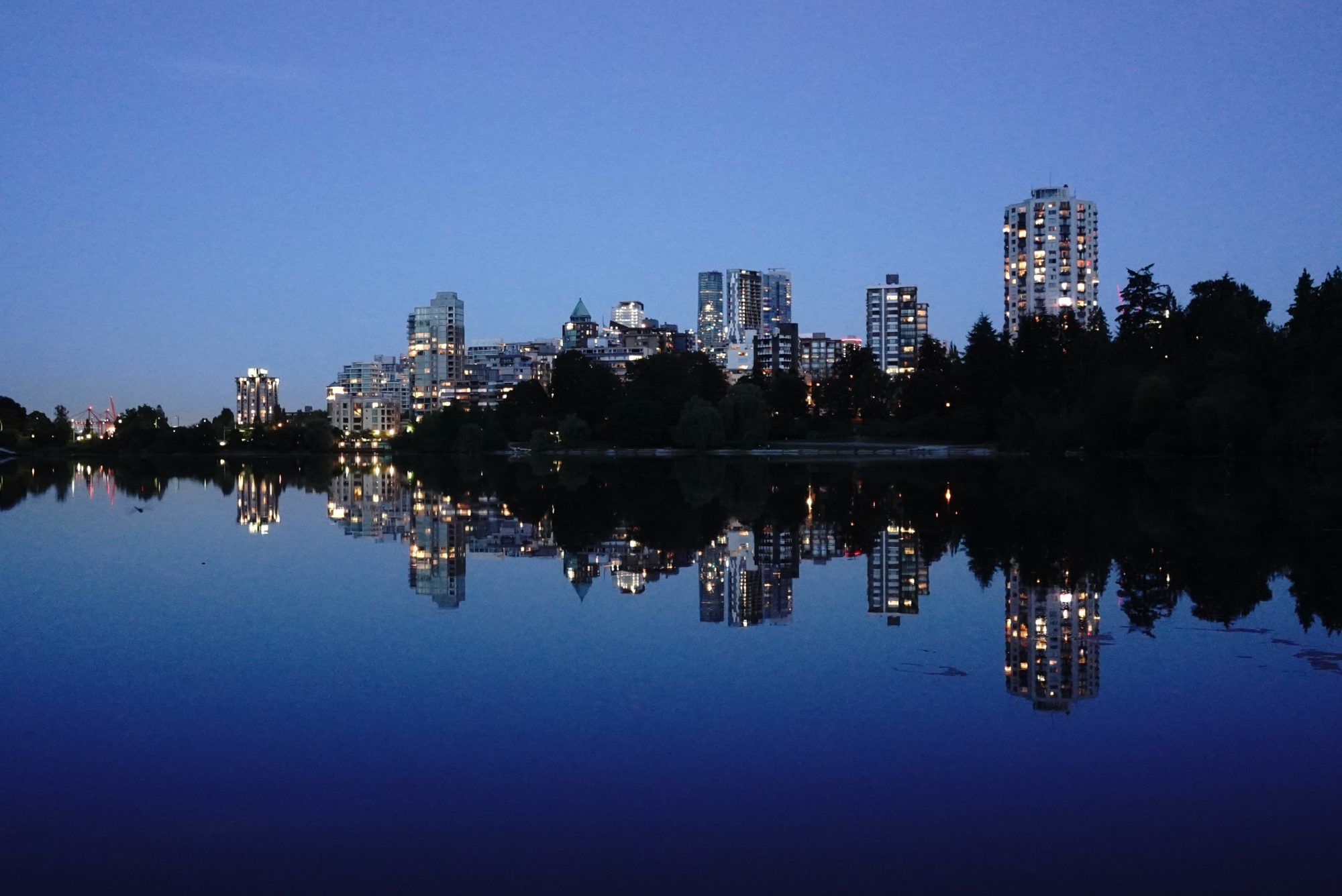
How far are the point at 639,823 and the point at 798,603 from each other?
26.2 feet

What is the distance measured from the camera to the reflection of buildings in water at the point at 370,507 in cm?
2522

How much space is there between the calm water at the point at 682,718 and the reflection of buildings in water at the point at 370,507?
5217 mm

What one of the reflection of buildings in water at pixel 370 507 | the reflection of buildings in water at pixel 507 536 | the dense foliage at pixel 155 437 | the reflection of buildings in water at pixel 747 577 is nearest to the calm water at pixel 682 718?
the reflection of buildings in water at pixel 747 577

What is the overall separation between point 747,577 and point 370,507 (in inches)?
787

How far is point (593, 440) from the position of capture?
105438 mm

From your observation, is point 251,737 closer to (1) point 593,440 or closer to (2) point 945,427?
(2) point 945,427

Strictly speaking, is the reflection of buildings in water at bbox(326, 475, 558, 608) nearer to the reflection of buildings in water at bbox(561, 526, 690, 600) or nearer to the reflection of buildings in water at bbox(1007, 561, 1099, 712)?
the reflection of buildings in water at bbox(561, 526, 690, 600)

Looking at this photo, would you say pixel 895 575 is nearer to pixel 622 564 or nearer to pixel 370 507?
pixel 622 564

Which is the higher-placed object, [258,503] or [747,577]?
[258,503]

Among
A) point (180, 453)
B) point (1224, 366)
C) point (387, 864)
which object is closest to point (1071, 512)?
point (387, 864)

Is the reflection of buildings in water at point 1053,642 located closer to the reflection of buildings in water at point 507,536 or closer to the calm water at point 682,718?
the calm water at point 682,718

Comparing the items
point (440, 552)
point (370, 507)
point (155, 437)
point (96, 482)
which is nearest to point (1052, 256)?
point (155, 437)

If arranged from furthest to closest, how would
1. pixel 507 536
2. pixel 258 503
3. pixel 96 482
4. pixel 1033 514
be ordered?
pixel 96 482, pixel 258 503, pixel 1033 514, pixel 507 536

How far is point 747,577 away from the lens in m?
16.4
